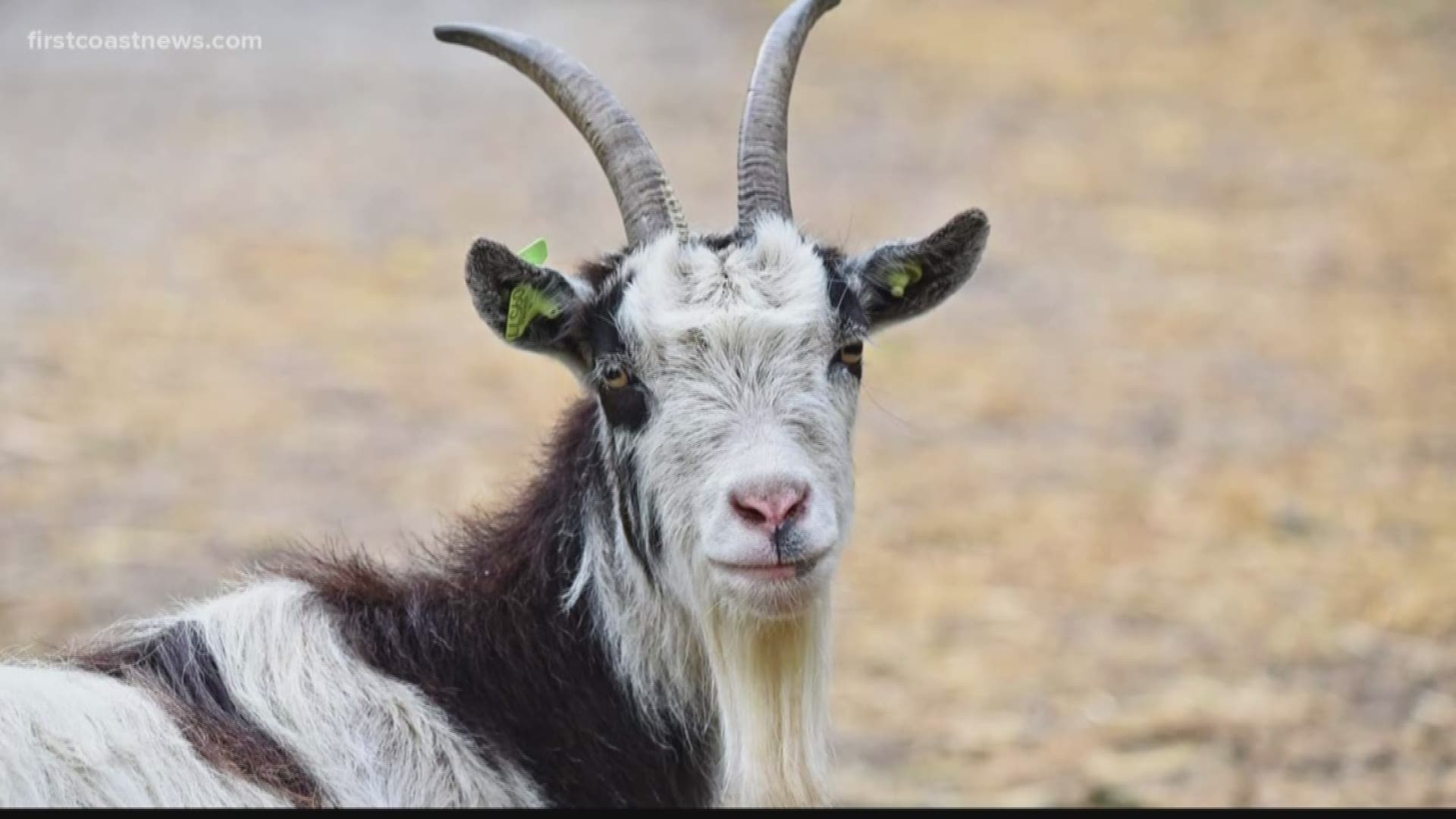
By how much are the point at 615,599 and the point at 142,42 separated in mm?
16149

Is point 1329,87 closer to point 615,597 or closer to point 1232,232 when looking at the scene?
point 1232,232

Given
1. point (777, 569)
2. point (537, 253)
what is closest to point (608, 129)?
point (537, 253)

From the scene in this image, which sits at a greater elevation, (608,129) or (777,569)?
(608,129)

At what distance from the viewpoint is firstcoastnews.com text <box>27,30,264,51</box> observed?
18484 mm

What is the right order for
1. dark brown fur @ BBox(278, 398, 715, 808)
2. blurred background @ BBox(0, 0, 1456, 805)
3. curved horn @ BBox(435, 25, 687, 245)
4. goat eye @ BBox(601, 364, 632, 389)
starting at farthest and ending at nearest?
blurred background @ BBox(0, 0, 1456, 805) < curved horn @ BBox(435, 25, 687, 245) < goat eye @ BBox(601, 364, 632, 389) < dark brown fur @ BBox(278, 398, 715, 808)

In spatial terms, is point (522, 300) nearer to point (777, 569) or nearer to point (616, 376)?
point (616, 376)

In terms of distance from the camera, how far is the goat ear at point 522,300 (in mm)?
4520

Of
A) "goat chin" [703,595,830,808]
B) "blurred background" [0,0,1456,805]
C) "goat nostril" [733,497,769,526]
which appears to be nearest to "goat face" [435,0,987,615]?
"goat nostril" [733,497,769,526]

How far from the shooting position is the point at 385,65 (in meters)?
20.5

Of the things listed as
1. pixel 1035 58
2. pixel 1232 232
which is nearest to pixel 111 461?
pixel 1232 232

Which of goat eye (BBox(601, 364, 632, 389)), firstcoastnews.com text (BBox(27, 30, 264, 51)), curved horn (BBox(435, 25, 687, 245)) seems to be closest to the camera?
goat eye (BBox(601, 364, 632, 389))

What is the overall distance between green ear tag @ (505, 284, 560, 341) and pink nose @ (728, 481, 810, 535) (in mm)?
799

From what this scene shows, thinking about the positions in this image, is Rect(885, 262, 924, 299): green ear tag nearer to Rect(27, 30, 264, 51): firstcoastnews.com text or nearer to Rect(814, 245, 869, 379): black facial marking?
Rect(814, 245, 869, 379): black facial marking

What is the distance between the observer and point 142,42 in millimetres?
19031
